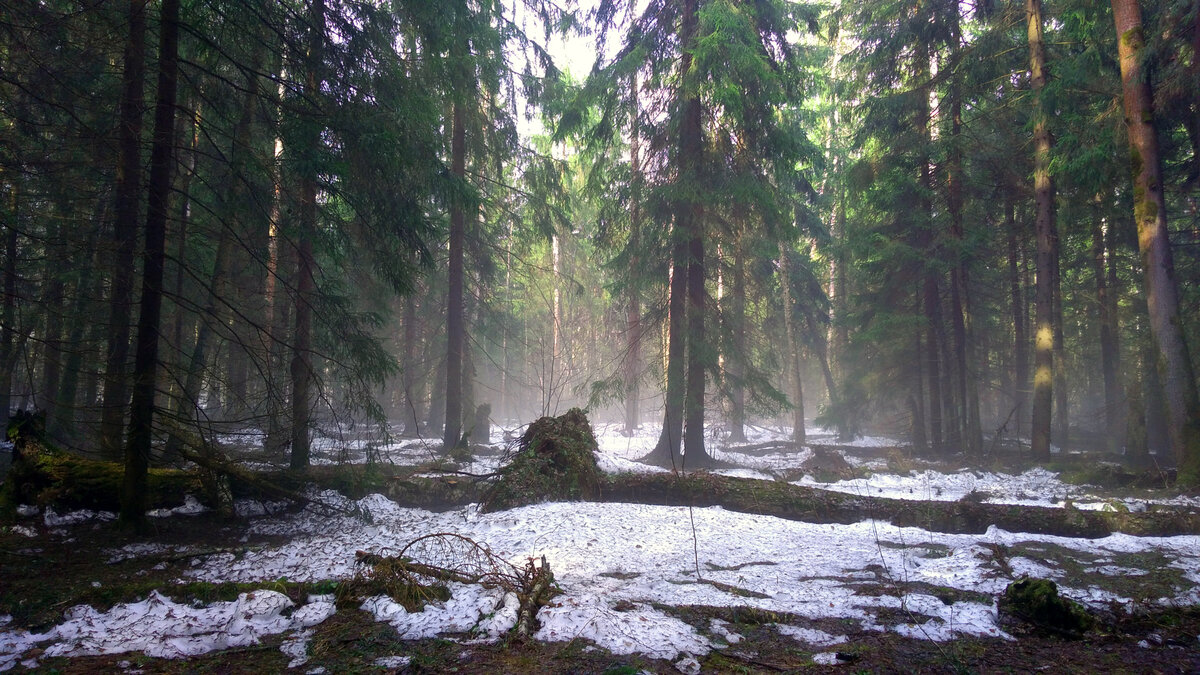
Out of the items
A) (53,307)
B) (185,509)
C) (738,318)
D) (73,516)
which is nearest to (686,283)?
(738,318)

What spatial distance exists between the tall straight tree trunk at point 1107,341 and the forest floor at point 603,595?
11520 millimetres

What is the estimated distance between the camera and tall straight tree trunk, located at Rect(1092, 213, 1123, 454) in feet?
57.7

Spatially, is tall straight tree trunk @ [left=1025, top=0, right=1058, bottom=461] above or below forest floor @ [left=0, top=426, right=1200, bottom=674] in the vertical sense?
above

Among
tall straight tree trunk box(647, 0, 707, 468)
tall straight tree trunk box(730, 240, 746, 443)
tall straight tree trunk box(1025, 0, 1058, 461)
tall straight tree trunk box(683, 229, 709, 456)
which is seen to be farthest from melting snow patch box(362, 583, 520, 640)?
tall straight tree trunk box(1025, 0, 1058, 461)

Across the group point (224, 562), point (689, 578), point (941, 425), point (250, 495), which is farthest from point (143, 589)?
point (941, 425)

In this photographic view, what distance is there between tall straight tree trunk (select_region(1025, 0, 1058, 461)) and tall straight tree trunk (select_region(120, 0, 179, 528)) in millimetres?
16316

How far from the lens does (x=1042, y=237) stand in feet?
48.8

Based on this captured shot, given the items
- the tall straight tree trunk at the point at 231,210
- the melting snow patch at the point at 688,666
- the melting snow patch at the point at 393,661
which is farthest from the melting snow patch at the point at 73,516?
the melting snow patch at the point at 688,666

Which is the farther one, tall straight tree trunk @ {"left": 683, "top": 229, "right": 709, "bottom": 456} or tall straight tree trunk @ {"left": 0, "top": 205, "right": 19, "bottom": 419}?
tall straight tree trunk @ {"left": 683, "top": 229, "right": 709, "bottom": 456}

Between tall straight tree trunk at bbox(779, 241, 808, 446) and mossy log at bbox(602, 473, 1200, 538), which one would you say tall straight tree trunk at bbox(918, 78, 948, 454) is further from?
mossy log at bbox(602, 473, 1200, 538)

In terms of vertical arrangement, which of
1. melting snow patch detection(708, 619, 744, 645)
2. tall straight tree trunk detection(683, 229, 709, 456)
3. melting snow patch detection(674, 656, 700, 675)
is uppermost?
tall straight tree trunk detection(683, 229, 709, 456)

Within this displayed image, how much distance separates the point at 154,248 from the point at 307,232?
203cm

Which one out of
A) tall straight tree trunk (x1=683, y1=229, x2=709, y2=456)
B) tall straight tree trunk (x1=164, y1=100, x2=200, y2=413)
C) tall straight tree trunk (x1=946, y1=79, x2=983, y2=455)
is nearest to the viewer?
tall straight tree trunk (x1=164, y1=100, x2=200, y2=413)

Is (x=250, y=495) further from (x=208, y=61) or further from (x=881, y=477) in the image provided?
(x=881, y=477)
